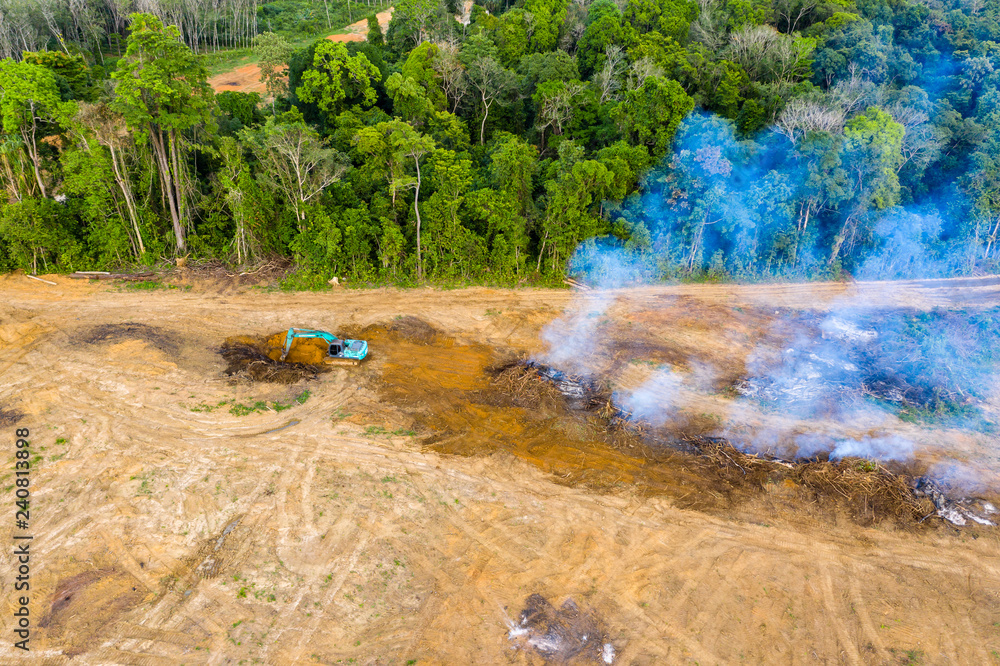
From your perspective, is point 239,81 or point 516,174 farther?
point 239,81

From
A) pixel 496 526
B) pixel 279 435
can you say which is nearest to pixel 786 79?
pixel 496 526

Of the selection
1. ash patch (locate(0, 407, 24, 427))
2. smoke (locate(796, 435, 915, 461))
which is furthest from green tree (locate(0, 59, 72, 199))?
smoke (locate(796, 435, 915, 461))

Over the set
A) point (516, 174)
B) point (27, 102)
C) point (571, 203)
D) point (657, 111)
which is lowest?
point (571, 203)

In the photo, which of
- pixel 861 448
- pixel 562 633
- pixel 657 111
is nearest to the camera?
pixel 562 633

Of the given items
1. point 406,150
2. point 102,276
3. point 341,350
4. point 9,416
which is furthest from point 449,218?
point 9,416

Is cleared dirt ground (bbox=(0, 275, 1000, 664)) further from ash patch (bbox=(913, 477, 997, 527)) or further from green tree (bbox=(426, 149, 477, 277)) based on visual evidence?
green tree (bbox=(426, 149, 477, 277))

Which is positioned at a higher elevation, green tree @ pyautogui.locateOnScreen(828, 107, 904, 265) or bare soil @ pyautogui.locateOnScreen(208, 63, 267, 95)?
bare soil @ pyautogui.locateOnScreen(208, 63, 267, 95)

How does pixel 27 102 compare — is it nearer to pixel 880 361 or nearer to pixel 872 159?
pixel 880 361

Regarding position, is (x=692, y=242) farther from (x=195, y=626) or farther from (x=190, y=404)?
(x=195, y=626)
